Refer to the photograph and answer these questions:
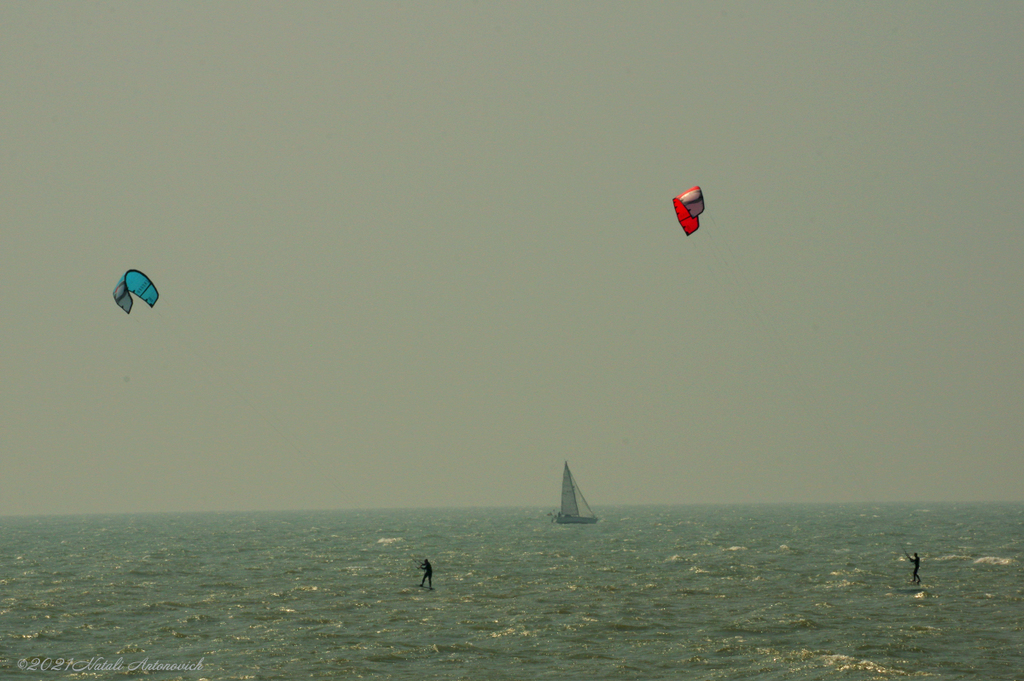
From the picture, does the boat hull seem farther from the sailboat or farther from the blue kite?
the blue kite

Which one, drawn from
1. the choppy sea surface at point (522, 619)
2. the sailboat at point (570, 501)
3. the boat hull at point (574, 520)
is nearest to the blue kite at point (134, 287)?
the choppy sea surface at point (522, 619)

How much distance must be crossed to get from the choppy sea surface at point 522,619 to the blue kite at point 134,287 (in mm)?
13221

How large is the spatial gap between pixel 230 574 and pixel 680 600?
2764 centimetres

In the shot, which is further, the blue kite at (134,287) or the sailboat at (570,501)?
the sailboat at (570,501)

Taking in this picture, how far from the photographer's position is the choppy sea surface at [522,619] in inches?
1118

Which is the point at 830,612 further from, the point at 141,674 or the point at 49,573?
the point at 49,573

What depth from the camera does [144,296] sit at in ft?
131

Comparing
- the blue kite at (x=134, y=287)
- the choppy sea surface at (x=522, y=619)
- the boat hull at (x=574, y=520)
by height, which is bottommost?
the choppy sea surface at (x=522, y=619)

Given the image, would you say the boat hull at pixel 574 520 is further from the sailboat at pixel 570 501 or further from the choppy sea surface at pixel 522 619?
the choppy sea surface at pixel 522 619

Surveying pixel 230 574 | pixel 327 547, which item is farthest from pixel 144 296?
pixel 327 547

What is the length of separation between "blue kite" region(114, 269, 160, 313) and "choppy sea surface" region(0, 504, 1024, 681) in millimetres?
13221

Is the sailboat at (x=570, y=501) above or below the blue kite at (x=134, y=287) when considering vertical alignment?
below

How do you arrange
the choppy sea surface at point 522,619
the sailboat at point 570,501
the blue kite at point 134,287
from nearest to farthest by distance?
the choppy sea surface at point 522,619, the blue kite at point 134,287, the sailboat at point 570,501

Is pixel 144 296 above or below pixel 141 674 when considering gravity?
above
